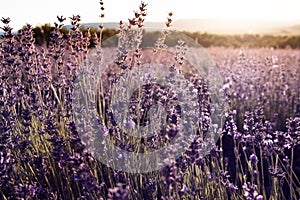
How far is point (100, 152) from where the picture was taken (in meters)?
2.60

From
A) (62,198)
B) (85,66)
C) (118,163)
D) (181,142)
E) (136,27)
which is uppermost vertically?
(136,27)

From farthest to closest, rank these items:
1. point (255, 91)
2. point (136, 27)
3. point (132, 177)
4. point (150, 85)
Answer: point (255, 91) < point (136, 27) < point (150, 85) < point (132, 177)

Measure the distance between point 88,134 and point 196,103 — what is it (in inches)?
48.3

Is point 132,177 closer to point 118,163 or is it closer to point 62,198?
point 118,163

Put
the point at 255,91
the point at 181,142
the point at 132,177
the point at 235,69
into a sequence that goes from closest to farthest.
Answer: the point at 181,142
the point at 132,177
the point at 255,91
the point at 235,69

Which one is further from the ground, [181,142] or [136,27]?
[136,27]

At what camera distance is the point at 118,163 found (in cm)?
271

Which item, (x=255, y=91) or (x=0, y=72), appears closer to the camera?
(x=0, y=72)

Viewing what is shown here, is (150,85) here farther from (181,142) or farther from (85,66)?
(181,142)

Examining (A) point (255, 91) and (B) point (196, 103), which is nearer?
(B) point (196, 103)

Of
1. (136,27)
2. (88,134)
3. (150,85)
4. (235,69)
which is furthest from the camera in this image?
(235,69)

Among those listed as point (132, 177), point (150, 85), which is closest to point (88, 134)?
point (132, 177)

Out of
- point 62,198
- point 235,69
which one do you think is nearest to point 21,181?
point 62,198

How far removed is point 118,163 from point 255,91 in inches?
129
